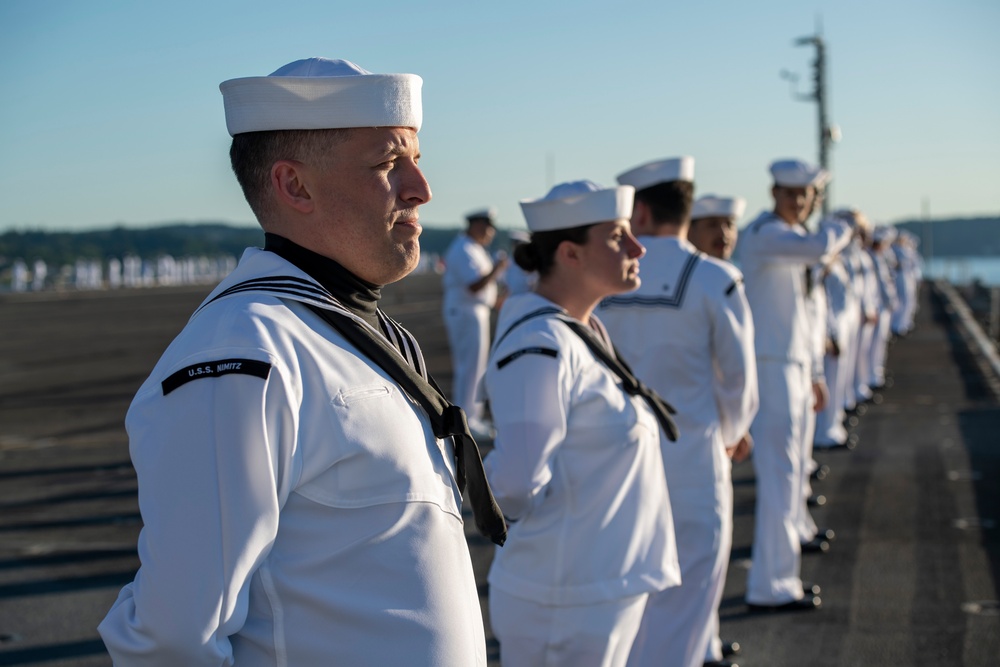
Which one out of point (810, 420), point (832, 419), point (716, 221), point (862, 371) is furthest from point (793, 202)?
point (862, 371)

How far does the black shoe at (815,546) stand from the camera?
8047mm

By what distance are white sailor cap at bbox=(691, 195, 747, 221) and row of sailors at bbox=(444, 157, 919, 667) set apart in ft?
0.04

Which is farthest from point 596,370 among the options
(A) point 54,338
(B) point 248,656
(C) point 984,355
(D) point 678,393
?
(A) point 54,338

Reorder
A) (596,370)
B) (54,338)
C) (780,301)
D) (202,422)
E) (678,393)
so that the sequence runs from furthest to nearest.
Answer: (54,338), (780,301), (678,393), (596,370), (202,422)

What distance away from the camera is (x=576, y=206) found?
416 centimetres

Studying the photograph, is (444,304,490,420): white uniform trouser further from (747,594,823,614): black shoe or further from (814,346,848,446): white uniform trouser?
(747,594,823,614): black shoe

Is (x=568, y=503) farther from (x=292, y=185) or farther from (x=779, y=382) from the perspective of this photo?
(x=779, y=382)

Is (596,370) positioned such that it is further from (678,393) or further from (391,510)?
(391,510)

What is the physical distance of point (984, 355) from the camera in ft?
69.7

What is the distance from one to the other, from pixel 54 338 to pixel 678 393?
27.4 metres

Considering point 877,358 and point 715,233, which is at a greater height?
point 715,233

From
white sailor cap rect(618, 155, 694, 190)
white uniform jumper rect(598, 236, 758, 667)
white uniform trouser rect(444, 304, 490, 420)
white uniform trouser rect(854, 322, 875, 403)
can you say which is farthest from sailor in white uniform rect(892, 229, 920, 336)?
white uniform jumper rect(598, 236, 758, 667)

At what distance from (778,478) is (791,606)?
0.74m

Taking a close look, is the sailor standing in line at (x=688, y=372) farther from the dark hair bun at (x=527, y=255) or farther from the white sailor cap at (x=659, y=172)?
the dark hair bun at (x=527, y=255)
